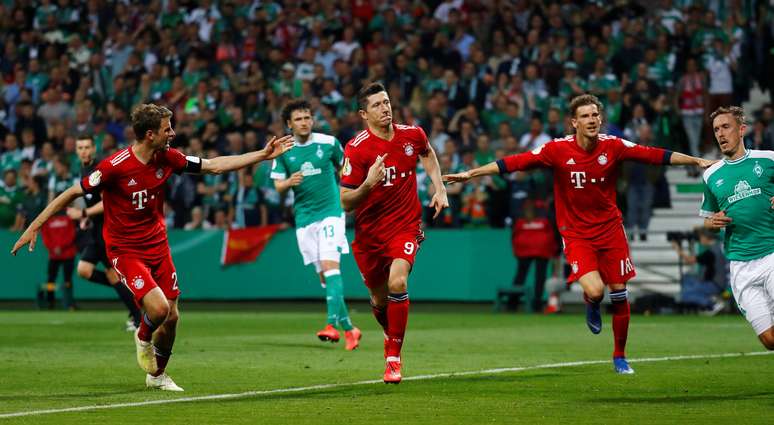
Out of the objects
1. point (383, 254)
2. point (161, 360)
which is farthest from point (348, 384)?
point (161, 360)

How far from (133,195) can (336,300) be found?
16.5ft

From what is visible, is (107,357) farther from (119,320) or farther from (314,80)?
(314,80)

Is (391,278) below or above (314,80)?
below

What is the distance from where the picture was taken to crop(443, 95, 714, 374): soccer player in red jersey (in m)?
12.3

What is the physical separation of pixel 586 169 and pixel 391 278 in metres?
2.14

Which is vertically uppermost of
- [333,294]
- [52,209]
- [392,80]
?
[392,80]

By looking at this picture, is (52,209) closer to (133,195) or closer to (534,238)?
(133,195)

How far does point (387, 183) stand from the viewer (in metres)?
11.7

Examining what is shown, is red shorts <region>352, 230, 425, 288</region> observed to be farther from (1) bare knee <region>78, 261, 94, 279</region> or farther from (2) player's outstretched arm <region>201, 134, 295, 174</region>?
(1) bare knee <region>78, 261, 94, 279</region>

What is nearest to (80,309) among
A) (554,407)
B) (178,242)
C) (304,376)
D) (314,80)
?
(178,242)

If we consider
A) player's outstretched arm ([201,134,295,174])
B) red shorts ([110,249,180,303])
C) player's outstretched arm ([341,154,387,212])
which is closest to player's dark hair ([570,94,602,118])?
player's outstretched arm ([341,154,387,212])

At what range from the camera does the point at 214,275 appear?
26.4m

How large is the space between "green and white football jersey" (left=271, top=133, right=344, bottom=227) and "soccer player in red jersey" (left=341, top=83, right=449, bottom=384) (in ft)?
13.6

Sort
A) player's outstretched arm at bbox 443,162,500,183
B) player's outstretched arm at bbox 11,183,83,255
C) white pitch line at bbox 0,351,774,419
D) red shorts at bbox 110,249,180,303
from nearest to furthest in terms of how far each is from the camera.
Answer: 1. white pitch line at bbox 0,351,774,419
2. player's outstretched arm at bbox 11,183,83,255
3. red shorts at bbox 110,249,180,303
4. player's outstretched arm at bbox 443,162,500,183
